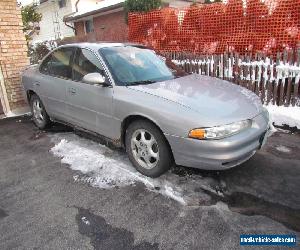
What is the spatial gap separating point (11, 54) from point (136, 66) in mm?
4176

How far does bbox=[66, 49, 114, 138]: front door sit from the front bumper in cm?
110

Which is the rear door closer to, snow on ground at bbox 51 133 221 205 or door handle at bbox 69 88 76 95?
door handle at bbox 69 88 76 95

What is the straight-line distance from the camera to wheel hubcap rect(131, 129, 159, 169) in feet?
12.0

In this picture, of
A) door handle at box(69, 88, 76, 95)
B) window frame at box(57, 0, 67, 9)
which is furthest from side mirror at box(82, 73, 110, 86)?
window frame at box(57, 0, 67, 9)

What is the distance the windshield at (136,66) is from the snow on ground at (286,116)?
2421 millimetres

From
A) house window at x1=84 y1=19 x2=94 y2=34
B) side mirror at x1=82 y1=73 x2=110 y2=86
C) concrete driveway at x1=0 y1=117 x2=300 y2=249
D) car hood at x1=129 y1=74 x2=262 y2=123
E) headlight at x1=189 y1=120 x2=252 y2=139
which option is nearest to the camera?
concrete driveway at x1=0 y1=117 x2=300 y2=249

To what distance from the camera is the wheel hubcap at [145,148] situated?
366cm

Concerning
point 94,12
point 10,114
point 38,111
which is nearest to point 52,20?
point 94,12

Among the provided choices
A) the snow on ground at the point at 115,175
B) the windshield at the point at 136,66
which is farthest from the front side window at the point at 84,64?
the snow on ground at the point at 115,175

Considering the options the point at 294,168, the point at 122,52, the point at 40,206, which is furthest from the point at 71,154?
the point at 294,168

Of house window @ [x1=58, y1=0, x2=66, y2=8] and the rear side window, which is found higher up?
house window @ [x1=58, y1=0, x2=66, y2=8]

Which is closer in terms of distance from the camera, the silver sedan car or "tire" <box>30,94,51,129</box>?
the silver sedan car

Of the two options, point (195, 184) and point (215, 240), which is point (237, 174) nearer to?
point (195, 184)

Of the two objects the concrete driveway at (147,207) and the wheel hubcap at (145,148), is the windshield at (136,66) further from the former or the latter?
the concrete driveway at (147,207)
